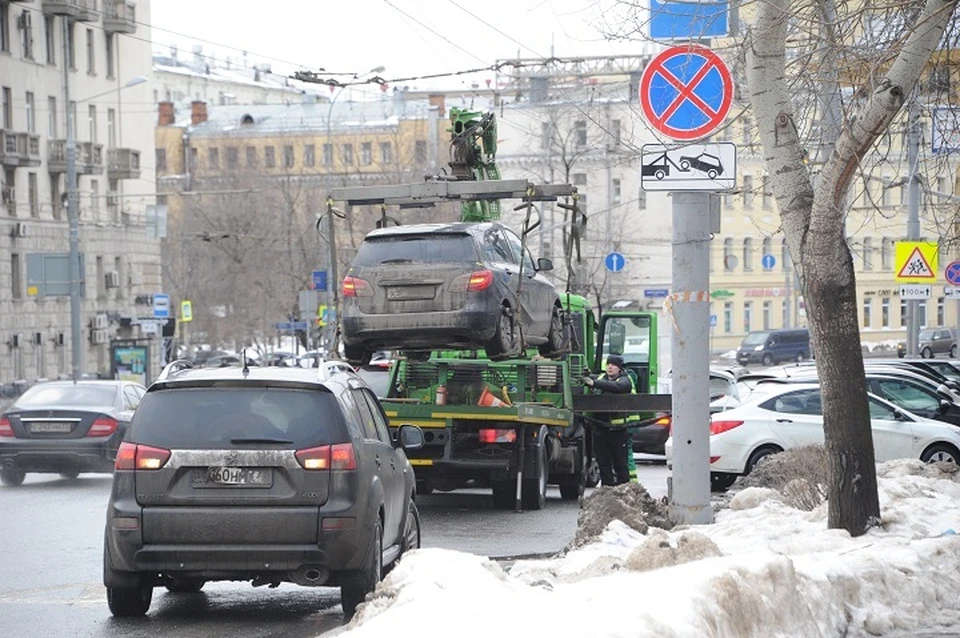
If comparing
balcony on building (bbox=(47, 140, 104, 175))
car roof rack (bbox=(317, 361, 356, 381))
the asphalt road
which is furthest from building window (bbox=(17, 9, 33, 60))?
car roof rack (bbox=(317, 361, 356, 381))

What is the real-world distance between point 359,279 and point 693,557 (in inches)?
375

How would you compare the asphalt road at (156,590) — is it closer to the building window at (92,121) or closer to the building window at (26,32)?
the building window at (26,32)

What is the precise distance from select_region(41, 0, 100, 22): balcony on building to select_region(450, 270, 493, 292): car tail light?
1739 inches

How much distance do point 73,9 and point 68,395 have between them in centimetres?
3827

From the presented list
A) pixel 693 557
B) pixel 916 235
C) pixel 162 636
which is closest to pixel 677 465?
pixel 693 557

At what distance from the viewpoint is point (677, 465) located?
14180mm

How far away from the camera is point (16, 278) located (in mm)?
56938

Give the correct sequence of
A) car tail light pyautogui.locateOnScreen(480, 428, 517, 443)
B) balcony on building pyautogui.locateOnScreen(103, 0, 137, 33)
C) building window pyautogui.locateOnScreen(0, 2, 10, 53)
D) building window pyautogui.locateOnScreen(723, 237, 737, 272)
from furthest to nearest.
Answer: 1. building window pyautogui.locateOnScreen(723, 237, 737, 272)
2. balcony on building pyautogui.locateOnScreen(103, 0, 137, 33)
3. building window pyautogui.locateOnScreen(0, 2, 10, 53)
4. car tail light pyautogui.locateOnScreen(480, 428, 517, 443)

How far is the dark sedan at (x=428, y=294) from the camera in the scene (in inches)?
725

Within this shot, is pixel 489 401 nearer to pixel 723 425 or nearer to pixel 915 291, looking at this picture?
pixel 723 425

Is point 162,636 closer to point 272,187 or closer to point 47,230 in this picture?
point 47,230

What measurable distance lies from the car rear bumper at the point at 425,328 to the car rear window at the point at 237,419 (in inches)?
309

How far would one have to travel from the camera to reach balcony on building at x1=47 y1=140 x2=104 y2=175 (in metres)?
59.6

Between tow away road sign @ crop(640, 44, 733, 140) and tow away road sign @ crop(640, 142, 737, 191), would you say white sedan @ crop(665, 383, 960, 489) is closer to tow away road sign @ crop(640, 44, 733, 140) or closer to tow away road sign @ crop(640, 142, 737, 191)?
tow away road sign @ crop(640, 142, 737, 191)
